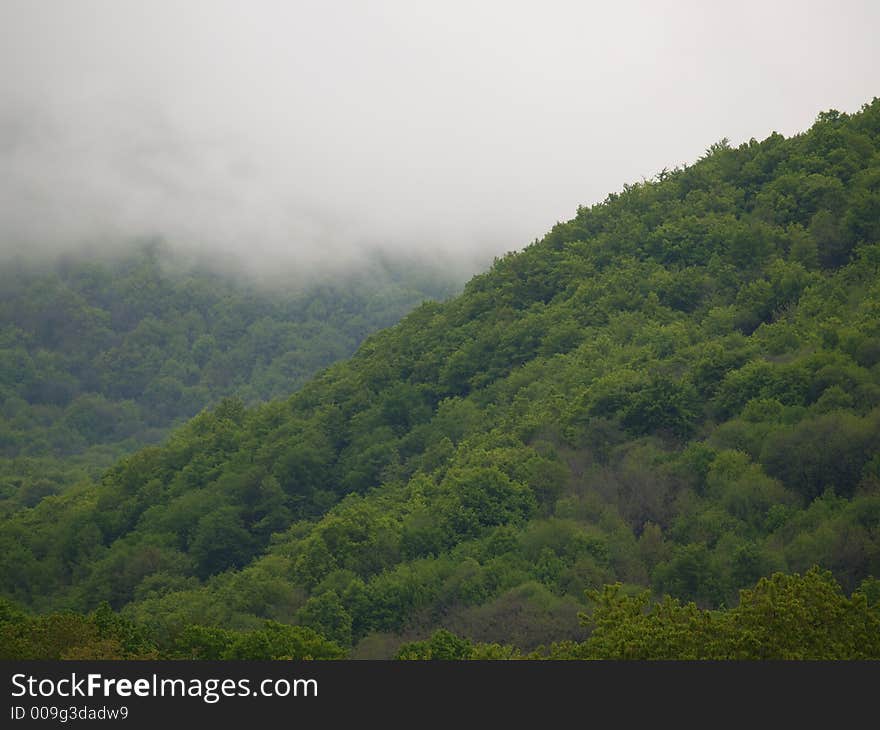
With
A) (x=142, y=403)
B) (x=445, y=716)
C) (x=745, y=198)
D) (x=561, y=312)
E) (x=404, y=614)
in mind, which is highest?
(x=142, y=403)

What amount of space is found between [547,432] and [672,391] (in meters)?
6.52

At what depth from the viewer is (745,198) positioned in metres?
81.8

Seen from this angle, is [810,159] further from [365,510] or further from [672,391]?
[365,510]

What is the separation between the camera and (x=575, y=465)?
63281mm

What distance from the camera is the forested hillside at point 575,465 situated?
2025 inches

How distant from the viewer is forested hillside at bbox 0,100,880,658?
2025 inches

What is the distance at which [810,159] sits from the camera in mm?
78375

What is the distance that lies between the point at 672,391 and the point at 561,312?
17150 millimetres

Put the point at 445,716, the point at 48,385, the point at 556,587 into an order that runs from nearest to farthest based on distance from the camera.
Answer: the point at 445,716 → the point at 556,587 → the point at 48,385

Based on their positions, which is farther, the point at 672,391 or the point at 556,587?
the point at 672,391

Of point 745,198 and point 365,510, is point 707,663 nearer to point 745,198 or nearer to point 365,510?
point 365,510

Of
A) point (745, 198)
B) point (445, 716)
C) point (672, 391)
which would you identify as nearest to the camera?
point (445, 716)

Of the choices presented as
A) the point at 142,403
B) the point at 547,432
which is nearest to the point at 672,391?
the point at 547,432

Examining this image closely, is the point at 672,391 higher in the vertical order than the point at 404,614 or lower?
higher
